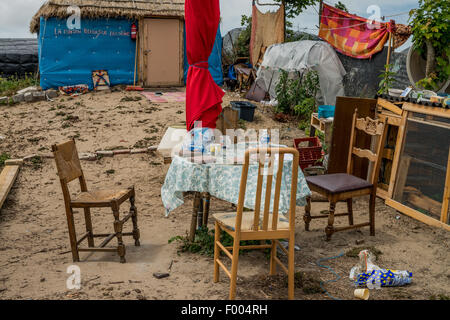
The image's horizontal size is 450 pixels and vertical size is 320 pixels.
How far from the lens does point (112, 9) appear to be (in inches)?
503

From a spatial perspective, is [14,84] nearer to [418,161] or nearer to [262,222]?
[418,161]

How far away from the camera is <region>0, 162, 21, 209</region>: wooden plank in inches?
223

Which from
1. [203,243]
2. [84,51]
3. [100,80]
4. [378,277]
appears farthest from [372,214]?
[84,51]

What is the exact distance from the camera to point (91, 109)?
10.8 m

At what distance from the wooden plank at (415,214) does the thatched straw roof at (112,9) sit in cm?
1019

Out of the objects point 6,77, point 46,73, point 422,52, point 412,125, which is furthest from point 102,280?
point 6,77

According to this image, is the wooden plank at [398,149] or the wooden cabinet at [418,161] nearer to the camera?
the wooden cabinet at [418,161]

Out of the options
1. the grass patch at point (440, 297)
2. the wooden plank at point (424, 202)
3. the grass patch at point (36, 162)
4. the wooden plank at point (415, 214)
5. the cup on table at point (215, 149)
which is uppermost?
the cup on table at point (215, 149)

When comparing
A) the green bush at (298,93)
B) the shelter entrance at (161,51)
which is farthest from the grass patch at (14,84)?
the green bush at (298,93)

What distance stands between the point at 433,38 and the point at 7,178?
6351 millimetres

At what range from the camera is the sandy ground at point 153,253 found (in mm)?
3545

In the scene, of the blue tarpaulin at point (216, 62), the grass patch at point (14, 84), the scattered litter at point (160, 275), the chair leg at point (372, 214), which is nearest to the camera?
the scattered litter at point (160, 275)

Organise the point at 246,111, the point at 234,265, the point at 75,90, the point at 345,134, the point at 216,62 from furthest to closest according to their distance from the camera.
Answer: the point at 216,62, the point at 75,90, the point at 246,111, the point at 345,134, the point at 234,265

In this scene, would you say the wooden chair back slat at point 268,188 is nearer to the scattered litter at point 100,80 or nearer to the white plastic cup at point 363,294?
the white plastic cup at point 363,294
